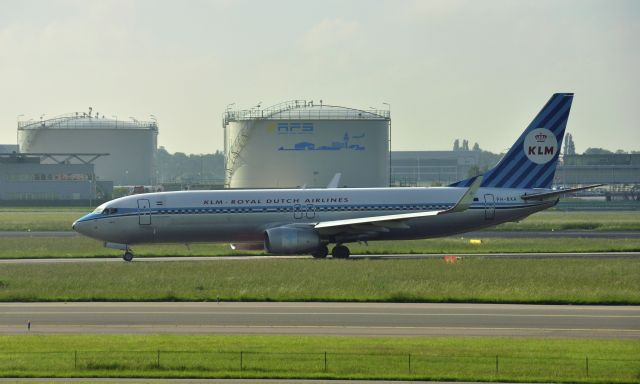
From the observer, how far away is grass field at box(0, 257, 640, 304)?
38250 millimetres

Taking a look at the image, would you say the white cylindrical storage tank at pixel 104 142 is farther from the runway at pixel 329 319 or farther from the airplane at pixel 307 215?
the runway at pixel 329 319

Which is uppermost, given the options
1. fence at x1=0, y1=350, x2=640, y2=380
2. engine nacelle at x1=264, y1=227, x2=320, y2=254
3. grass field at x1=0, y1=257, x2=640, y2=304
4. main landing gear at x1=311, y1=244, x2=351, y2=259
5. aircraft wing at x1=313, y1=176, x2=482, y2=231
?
aircraft wing at x1=313, y1=176, x2=482, y2=231

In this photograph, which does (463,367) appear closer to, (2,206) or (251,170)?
(251,170)

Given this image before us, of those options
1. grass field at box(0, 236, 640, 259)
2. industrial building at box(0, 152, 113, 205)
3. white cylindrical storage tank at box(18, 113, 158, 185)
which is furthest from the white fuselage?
white cylindrical storage tank at box(18, 113, 158, 185)

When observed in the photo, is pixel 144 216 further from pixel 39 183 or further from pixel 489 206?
pixel 39 183

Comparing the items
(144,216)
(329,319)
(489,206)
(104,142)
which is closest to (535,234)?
(489,206)

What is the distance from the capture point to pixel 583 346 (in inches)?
1075

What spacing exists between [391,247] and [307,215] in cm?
728

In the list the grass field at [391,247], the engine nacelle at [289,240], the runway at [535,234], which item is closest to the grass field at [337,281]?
the engine nacelle at [289,240]

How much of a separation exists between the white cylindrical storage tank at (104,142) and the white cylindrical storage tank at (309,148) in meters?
50.4

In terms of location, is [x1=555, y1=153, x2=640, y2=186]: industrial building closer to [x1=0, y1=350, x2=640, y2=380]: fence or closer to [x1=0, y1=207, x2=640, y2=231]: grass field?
[x1=0, y1=207, x2=640, y2=231]: grass field

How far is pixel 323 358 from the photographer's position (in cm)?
2550

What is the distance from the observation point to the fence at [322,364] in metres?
24.0

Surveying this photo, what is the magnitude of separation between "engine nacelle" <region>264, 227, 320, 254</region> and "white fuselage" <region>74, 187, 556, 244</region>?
Result: 3.70 ft
